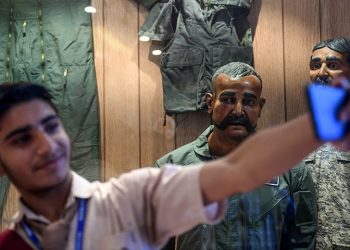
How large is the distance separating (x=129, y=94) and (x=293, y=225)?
2.93 feet

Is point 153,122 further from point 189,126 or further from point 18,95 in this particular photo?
point 18,95

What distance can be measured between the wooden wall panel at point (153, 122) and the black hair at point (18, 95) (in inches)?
42.4

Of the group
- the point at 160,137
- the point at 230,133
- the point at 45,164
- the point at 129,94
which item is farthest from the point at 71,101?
the point at 45,164

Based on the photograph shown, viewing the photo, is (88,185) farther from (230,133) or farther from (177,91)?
(177,91)

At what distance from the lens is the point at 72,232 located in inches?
32.6

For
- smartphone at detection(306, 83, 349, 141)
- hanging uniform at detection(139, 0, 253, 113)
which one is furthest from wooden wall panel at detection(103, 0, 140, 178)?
smartphone at detection(306, 83, 349, 141)

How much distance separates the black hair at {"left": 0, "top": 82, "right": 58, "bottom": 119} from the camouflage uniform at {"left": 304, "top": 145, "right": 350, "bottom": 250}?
108 centimetres

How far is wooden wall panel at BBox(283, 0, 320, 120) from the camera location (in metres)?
2.00

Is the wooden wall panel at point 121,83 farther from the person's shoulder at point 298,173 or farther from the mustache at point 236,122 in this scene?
the person's shoulder at point 298,173

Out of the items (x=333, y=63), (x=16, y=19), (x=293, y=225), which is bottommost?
(x=293, y=225)

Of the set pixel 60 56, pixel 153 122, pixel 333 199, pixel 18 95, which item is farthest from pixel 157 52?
pixel 18 95

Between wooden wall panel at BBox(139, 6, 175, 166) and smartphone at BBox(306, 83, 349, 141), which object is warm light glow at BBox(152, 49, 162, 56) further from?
smartphone at BBox(306, 83, 349, 141)

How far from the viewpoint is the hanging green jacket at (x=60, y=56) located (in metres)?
1.98

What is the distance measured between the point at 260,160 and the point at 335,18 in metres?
1.49
